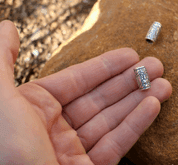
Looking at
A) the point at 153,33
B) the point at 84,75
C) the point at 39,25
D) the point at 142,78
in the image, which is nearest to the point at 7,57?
the point at 84,75

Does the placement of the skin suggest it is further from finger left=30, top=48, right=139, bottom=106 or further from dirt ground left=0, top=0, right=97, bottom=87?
dirt ground left=0, top=0, right=97, bottom=87

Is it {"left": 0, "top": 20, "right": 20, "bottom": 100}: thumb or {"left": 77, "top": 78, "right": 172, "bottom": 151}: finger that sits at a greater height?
{"left": 0, "top": 20, "right": 20, "bottom": 100}: thumb

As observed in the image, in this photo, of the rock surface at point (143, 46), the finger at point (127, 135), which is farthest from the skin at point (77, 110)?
the rock surface at point (143, 46)

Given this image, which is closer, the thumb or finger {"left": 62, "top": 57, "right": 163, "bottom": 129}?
the thumb

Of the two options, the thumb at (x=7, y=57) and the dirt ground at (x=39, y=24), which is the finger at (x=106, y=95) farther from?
the dirt ground at (x=39, y=24)

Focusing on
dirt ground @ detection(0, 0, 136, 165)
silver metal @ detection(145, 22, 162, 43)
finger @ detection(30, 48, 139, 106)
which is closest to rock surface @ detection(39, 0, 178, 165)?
silver metal @ detection(145, 22, 162, 43)

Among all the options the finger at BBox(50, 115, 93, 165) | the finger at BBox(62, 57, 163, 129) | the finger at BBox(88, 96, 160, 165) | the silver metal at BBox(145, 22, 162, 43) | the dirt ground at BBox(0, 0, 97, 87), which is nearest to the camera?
Answer: the finger at BBox(50, 115, 93, 165)

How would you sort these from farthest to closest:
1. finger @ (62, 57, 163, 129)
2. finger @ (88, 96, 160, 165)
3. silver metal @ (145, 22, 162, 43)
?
silver metal @ (145, 22, 162, 43)
finger @ (62, 57, 163, 129)
finger @ (88, 96, 160, 165)

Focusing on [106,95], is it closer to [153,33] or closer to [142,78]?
[142,78]
